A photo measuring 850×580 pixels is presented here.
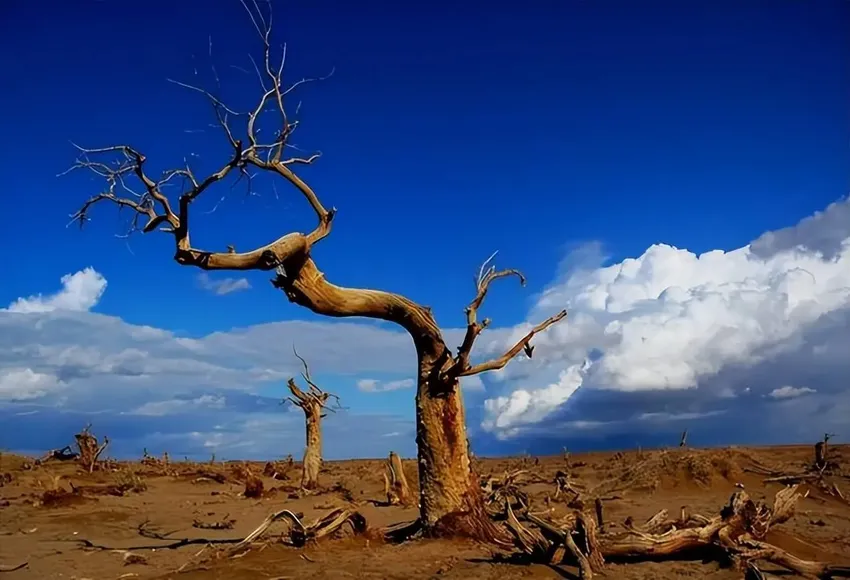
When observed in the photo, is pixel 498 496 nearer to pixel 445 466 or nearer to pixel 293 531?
pixel 445 466

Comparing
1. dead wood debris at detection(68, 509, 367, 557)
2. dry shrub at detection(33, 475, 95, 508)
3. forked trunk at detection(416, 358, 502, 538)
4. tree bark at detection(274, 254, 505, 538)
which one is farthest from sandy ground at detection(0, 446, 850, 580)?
tree bark at detection(274, 254, 505, 538)

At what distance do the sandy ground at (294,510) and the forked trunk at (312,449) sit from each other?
0.71 meters

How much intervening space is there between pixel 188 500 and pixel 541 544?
49.6 ft

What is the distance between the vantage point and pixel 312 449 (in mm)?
23062

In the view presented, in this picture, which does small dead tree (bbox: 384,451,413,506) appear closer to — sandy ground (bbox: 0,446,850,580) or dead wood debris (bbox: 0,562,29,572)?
sandy ground (bbox: 0,446,850,580)

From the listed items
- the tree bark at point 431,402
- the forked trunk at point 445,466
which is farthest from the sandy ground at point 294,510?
the tree bark at point 431,402

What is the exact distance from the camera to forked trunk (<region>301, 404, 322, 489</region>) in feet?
74.8

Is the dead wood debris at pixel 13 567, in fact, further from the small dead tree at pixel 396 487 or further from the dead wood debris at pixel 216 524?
the small dead tree at pixel 396 487

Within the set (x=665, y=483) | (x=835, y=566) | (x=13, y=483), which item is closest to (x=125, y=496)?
(x=13, y=483)

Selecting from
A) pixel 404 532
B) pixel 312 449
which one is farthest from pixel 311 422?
pixel 404 532

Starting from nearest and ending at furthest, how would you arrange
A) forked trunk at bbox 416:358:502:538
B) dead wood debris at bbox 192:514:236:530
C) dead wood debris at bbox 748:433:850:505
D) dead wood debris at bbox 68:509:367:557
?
dead wood debris at bbox 68:509:367:557, forked trunk at bbox 416:358:502:538, dead wood debris at bbox 192:514:236:530, dead wood debris at bbox 748:433:850:505

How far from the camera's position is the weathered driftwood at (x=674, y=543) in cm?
860

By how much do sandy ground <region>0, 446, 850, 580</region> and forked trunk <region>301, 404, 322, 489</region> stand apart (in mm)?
713

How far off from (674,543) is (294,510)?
1117 cm
